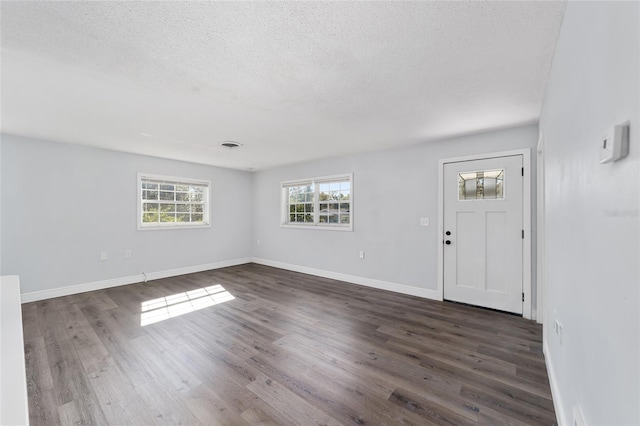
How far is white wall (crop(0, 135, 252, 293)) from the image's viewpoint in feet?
12.2

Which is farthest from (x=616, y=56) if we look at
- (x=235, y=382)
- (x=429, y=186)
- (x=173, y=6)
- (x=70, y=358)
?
(x=70, y=358)

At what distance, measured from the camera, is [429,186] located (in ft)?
13.0

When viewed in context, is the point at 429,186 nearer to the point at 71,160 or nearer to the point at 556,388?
the point at 556,388

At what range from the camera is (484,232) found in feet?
11.5

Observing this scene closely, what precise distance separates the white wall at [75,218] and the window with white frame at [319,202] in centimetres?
206

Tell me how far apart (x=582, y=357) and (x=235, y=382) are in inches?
81.4

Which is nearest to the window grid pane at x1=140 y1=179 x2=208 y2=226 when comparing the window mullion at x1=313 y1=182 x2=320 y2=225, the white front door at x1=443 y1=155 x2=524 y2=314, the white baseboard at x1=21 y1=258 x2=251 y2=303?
the white baseboard at x1=21 y1=258 x2=251 y2=303

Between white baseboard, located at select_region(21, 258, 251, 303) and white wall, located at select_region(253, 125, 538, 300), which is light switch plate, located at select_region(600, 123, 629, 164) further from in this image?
white baseboard, located at select_region(21, 258, 251, 303)

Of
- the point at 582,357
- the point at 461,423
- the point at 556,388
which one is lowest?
the point at 461,423

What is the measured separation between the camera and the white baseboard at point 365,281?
396 cm

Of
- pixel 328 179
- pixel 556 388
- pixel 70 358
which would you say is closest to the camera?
pixel 556 388

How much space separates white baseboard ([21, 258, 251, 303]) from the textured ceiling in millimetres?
2269

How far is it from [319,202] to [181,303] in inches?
117

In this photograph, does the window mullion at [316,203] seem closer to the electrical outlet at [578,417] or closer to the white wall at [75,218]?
the white wall at [75,218]
